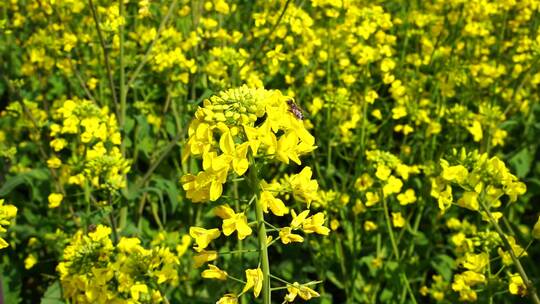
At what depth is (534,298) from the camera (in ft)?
8.21

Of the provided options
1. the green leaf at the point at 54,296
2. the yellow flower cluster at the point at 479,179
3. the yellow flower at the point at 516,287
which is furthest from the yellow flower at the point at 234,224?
the green leaf at the point at 54,296

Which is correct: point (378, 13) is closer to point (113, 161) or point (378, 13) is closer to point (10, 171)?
point (113, 161)

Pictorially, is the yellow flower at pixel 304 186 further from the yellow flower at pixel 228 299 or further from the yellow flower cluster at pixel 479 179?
the yellow flower cluster at pixel 479 179

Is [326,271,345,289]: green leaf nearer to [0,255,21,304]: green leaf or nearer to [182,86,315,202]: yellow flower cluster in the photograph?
[0,255,21,304]: green leaf

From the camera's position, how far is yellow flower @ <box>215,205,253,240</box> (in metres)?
1.83

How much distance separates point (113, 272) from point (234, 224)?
33.3 inches

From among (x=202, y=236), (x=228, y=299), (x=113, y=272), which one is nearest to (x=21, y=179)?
(x=113, y=272)

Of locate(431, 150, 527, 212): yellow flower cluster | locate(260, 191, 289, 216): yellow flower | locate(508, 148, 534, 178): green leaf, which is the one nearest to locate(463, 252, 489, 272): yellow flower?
locate(431, 150, 527, 212): yellow flower cluster

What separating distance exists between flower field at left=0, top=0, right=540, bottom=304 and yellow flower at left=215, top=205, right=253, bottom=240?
3.98ft

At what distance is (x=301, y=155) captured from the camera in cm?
329

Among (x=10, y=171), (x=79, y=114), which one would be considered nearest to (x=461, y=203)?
(x=79, y=114)

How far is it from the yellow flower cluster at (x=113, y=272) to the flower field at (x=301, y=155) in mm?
545

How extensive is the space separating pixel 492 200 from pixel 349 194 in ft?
5.72

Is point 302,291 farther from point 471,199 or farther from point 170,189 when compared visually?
point 170,189
